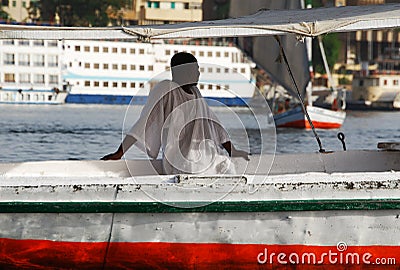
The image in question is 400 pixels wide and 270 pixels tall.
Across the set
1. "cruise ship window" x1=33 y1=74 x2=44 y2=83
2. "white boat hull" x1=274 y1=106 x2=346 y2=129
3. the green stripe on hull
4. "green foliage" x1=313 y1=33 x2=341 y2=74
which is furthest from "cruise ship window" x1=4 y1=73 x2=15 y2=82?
the green stripe on hull

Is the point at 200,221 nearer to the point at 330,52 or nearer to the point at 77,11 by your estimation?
the point at 330,52

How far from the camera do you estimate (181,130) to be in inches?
273

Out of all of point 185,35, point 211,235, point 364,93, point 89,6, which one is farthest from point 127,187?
point 89,6

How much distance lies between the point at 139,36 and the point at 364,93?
65681mm

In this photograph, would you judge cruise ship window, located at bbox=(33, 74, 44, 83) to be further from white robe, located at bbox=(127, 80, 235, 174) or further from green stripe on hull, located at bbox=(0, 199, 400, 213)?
green stripe on hull, located at bbox=(0, 199, 400, 213)

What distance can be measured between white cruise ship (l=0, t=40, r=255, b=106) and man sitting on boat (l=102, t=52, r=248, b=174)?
56495 mm

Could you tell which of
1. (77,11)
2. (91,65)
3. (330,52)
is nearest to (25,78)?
(91,65)

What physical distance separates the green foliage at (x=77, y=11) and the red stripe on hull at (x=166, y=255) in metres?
70.3

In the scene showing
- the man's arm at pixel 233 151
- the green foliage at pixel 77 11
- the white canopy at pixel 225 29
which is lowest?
the green foliage at pixel 77 11

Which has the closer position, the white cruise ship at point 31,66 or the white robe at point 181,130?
the white robe at point 181,130

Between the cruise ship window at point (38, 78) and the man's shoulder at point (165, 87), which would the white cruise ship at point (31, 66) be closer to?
the cruise ship window at point (38, 78)

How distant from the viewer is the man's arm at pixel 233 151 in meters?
7.05

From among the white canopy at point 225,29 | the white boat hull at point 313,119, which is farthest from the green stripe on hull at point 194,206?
the white boat hull at point 313,119

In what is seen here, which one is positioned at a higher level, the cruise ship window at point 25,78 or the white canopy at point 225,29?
the white canopy at point 225,29
